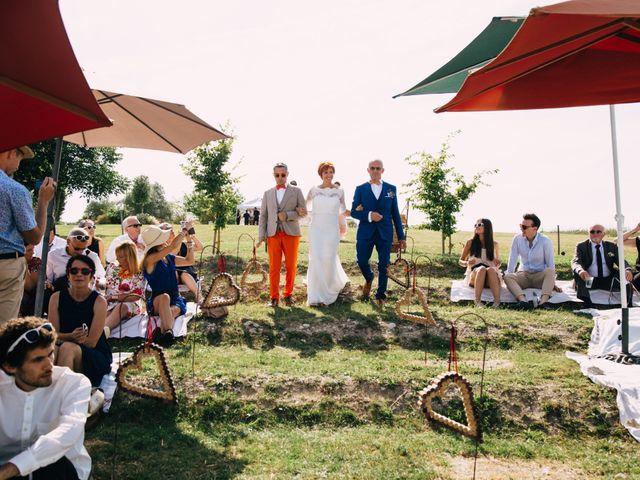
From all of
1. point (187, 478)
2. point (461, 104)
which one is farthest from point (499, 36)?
point (187, 478)

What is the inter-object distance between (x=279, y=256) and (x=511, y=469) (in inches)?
215

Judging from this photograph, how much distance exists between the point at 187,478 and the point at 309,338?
3598mm

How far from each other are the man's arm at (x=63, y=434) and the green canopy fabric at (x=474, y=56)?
415 centimetres

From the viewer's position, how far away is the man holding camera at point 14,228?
457 cm

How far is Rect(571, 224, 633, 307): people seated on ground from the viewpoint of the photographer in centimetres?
1013

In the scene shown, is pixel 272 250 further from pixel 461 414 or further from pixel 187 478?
pixel 187 478

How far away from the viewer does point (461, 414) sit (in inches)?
228

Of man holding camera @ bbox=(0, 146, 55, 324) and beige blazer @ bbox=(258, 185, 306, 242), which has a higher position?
beige blazer @ bbox=(258, 185, 306, 242)

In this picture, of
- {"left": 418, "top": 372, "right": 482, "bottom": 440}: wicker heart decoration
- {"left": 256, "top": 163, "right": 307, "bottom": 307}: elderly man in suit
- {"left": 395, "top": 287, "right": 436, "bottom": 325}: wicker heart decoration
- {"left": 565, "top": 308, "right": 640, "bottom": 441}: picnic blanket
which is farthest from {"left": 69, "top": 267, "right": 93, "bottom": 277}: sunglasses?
{"left": 565, "top": 308, "right": 640, "bottom": 441}: picnic blanket

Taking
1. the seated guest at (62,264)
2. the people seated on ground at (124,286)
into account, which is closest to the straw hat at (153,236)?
the people seated on ground at (124,286)

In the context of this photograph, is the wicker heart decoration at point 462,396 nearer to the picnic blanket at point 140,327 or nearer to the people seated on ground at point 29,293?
the picnic blanket at point 140,327

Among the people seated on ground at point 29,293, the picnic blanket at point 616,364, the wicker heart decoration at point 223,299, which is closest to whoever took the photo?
the picnic blanket at point 616,364

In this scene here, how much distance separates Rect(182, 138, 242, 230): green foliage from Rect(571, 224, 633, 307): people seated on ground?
9243 mm

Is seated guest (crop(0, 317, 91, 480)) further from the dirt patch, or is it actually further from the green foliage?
the green foliage
